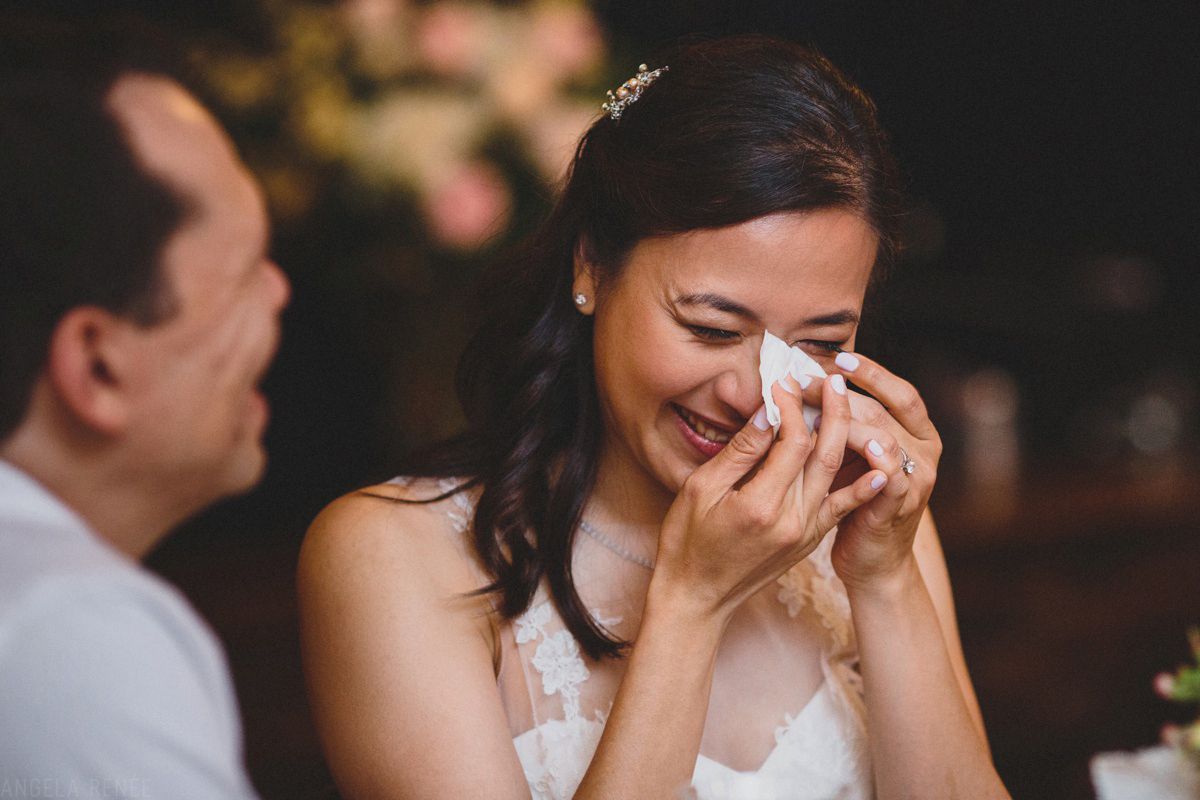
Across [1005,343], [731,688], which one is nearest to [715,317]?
[731,688]

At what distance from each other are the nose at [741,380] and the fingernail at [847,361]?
0.14 m

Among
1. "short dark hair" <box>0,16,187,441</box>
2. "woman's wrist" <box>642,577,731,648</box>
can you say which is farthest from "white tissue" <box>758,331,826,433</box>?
"short dark hair" <box>0,16,187,441</box>

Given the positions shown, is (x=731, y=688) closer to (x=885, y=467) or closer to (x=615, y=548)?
(x=615, y=548)

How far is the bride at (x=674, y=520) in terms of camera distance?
4.81 feet

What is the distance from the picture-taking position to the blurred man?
0.75 metres

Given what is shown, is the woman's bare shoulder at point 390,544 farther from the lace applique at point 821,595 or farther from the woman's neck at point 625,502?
the lace applique at point 821,595

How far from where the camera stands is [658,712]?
140 centimetres

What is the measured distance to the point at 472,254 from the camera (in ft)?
8.50

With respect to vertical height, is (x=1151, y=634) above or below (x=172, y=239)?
below

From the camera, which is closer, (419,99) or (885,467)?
(885,467)

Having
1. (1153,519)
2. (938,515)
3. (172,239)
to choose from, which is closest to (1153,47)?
(1153,519)

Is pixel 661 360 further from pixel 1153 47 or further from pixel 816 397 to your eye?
pixel 1153 47

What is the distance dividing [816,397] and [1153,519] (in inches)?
127

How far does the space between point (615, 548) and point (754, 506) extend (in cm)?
50
